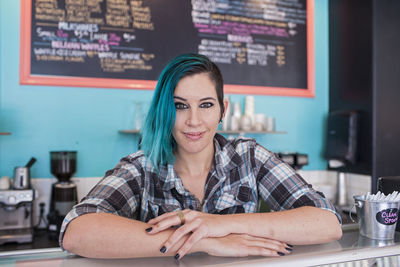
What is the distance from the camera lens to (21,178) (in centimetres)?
214

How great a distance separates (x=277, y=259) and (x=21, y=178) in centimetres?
184

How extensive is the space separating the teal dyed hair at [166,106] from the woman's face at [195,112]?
2 cm

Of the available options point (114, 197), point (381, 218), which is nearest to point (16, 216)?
point (114, 197)

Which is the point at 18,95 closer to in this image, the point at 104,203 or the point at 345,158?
the point at 104,203

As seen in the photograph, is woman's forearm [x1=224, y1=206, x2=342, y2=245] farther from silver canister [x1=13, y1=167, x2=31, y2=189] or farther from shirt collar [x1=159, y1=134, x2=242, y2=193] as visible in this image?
silver canister [x1=13, y1=167, x2=31, y2=189]

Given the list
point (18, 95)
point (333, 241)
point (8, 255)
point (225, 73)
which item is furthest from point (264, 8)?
point (8, 255)

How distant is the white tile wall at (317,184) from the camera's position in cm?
239

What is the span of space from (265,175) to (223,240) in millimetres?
497

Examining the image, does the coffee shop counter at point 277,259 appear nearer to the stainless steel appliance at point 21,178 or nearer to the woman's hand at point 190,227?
the woman's hand at point 190,227

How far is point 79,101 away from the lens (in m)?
2.51

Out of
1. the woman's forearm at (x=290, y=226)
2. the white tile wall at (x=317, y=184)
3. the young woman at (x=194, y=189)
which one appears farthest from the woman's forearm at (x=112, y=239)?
the white tile wall at (x=317, y=184)

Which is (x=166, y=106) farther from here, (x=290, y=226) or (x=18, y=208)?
(x=18, y=208)

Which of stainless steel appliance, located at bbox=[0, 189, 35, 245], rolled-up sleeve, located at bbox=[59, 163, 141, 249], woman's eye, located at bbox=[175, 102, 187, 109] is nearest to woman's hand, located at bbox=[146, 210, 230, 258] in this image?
rolled-up sleeve, located at bbox=[59, 163, 141, 249]

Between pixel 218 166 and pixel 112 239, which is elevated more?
pixel 218 166
